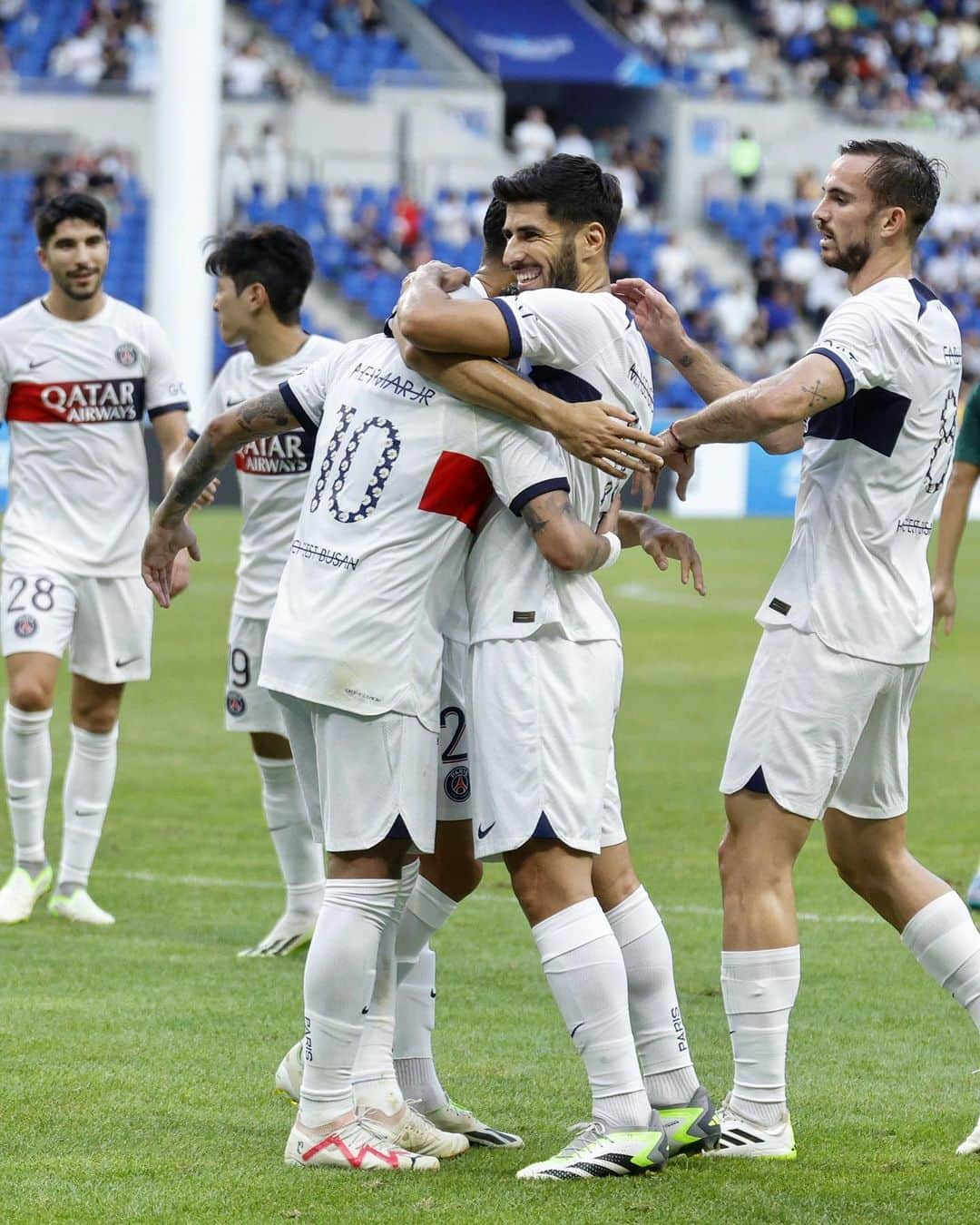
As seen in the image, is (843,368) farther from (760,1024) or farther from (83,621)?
→ (83,621)

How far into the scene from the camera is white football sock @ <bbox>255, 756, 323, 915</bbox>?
704 cm

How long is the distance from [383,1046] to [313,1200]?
0.63 metres

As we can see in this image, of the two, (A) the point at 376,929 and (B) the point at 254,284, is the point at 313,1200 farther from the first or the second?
(B) the point at 254,284

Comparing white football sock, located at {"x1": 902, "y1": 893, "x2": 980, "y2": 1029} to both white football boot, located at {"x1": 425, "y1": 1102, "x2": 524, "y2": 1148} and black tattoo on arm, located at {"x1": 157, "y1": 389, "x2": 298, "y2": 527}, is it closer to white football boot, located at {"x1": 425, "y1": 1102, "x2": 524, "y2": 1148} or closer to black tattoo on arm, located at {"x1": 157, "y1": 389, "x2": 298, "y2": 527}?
white football boot, located at {"x1": 425, "y1": 1102, "x2": 524, "y2": 1148}

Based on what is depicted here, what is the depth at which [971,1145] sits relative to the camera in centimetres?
468

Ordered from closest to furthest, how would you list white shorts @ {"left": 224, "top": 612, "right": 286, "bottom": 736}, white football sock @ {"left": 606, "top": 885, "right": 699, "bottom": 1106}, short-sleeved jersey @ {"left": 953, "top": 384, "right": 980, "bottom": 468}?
white football sock @ {"left": 606, "top": 885, "right": 699, "bottom": 1106}
white shorts @ {"left": 224, "top": 612, "right": 286, "bottom": 736}
short-sleeved jersey @ {"left": 953, "top": 384, "right": 980, "bottom": 468}

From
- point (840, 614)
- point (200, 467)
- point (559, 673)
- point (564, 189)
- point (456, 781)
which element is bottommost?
point (456, 781)

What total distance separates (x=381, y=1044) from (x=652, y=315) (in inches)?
75.8

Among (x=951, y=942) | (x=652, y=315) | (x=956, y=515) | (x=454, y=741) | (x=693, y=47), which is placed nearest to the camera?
(x=454, y=741)

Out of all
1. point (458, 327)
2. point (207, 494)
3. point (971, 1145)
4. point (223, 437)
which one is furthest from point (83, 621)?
point (971, 1145)

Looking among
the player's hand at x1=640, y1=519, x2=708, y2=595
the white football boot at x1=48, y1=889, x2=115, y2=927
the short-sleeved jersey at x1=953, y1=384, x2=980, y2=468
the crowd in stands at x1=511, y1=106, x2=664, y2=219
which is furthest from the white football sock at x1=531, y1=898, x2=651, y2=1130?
the crowd in stands at x1=511, y1=106, x2=664, y2=219

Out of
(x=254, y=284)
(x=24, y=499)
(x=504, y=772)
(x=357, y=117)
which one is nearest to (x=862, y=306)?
(x=504, y=772)

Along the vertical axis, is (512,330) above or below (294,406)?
above

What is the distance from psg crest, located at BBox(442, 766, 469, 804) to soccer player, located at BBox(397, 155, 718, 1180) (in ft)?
0.86
